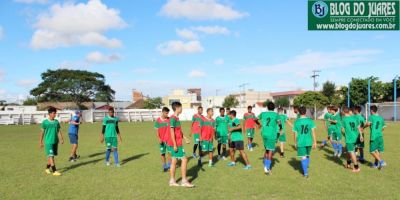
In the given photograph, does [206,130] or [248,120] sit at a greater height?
[248,120]

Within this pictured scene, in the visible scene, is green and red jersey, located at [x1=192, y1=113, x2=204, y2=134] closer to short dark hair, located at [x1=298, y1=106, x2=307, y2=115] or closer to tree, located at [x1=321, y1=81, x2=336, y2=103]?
short dark hair, located at [x1=298, y1=106, x2=307, y2=115]

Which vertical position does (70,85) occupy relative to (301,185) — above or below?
above

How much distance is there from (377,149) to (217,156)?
561 centimetres

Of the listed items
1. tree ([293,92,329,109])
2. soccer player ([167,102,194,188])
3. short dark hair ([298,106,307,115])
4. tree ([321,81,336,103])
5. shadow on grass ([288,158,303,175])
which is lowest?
shadow on grass ([288,158,303,175])

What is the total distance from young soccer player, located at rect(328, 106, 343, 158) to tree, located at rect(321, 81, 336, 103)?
5812 cm

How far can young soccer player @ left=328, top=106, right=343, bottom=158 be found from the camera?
14.0 meters

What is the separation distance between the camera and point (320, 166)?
38.7ft

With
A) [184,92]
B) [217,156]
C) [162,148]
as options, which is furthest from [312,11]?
[184,92]

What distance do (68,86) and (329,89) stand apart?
49220 millimetres

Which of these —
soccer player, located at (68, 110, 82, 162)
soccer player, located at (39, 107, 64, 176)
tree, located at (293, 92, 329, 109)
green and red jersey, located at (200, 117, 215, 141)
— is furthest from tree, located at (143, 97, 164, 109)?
soccer player, located at (39, 107, 64, 176)

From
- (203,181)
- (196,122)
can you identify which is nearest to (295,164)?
(196,122)

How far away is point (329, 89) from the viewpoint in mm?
70500

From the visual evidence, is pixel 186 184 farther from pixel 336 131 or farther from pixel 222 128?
pixel 336 131

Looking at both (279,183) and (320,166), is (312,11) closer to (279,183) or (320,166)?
(320,166)
